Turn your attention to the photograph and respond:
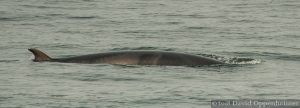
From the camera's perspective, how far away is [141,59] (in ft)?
68.8

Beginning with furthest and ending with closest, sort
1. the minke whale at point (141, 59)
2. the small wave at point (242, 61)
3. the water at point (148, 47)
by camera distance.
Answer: the small wave at point (242, 61), the minke whale at point (141, 59), the water at point (148, 47)

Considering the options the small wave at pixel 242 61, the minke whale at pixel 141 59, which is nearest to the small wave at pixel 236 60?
the small wave at pixel 242 61

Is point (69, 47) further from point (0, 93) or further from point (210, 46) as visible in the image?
point (0, 93)

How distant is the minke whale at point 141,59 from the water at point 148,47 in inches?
11.4

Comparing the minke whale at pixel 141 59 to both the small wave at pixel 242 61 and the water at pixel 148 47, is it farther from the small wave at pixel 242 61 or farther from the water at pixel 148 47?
the small wave at pixel 242 61

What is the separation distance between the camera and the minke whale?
68.8 ft

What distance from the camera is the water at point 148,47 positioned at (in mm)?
17078

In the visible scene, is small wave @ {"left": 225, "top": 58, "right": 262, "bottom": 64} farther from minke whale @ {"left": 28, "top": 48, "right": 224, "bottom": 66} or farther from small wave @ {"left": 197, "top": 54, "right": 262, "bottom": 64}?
minke whale @ {"left": 28, "top": 48, "right": 224, "bottom": 66}

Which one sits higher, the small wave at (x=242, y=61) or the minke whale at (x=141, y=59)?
the minke whale at (x=141, y=59)

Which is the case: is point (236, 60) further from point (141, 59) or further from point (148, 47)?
point (148, 47)

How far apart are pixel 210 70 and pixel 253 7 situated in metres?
21.2

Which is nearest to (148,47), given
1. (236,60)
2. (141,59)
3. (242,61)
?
(236,60)

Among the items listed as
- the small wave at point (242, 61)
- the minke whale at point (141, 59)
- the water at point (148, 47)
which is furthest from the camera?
the small wave at point (242, 61)

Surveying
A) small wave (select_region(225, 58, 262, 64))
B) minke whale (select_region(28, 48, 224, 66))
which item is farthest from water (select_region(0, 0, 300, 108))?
minke whale (select_region(28, 48, 224, 66))
